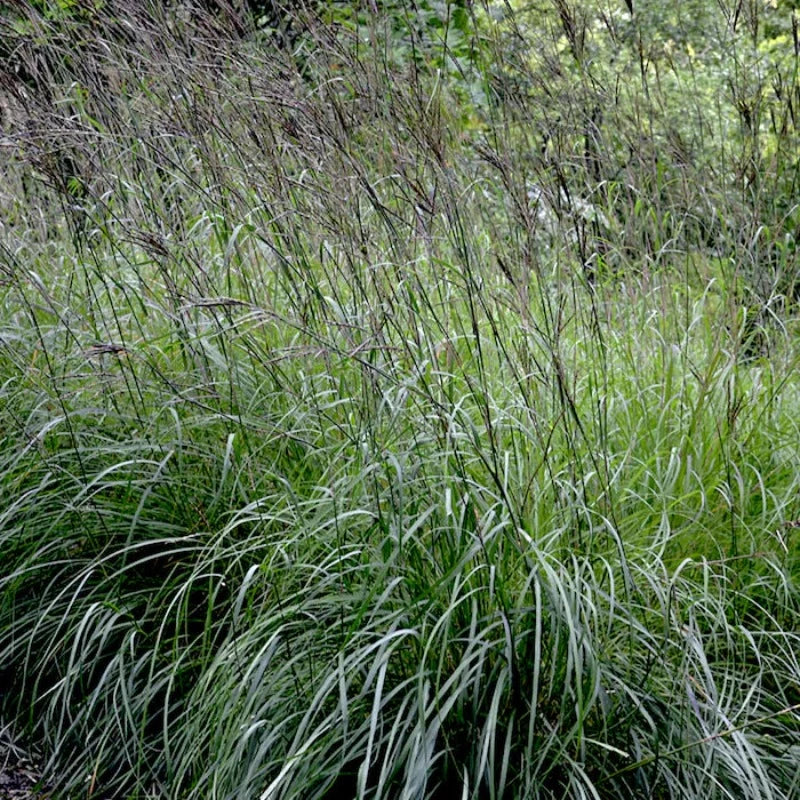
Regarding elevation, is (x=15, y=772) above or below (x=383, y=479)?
below

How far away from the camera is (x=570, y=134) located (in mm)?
3941

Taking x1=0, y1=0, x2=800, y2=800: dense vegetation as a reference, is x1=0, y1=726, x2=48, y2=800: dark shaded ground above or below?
below

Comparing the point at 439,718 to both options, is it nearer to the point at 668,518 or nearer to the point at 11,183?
the point at 668,518

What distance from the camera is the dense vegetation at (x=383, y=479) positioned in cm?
253

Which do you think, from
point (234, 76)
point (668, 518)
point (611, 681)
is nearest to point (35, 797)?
point (611, 681)

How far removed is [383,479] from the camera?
3.05 meters

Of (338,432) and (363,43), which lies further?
(363,43)

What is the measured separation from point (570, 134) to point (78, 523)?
2.09m

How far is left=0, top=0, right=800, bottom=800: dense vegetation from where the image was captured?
8.30 ft

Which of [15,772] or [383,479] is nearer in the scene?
[383,479]

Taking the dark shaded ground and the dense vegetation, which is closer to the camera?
the dense vegetation

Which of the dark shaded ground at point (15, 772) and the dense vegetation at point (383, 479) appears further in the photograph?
the dark shaded ground at point (15, 772)

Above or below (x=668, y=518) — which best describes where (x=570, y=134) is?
above

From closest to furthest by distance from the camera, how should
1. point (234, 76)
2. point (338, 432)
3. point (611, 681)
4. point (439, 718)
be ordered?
point (439, 718) < point (611, 681) < point (338, 432) < point (234, 76)
